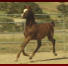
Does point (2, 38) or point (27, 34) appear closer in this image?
point (27, 34)

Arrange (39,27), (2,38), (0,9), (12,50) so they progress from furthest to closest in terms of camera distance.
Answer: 1. (0,9)
2. (2,38)
3. (12,50)
4. (39,27)

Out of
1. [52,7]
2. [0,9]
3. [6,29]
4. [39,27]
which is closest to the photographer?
[39,27]

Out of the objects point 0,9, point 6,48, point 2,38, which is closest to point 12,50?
point 6,48

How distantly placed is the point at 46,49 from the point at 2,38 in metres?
4.07

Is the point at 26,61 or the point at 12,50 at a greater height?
the point at 26,61

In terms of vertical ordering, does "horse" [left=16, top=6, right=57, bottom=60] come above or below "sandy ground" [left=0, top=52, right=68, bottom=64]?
above

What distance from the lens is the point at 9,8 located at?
3706 centimetres

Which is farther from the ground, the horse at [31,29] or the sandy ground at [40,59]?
the horse at [31,29]

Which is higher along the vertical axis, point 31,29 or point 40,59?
point 31,29

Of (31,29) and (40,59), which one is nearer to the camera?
(31,29)

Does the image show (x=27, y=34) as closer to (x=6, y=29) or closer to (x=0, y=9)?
(x=6, y=29)

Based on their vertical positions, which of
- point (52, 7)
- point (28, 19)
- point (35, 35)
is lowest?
point (52, 7)

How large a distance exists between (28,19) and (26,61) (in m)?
1.43

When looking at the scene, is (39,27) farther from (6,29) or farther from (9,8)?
(9,8)
